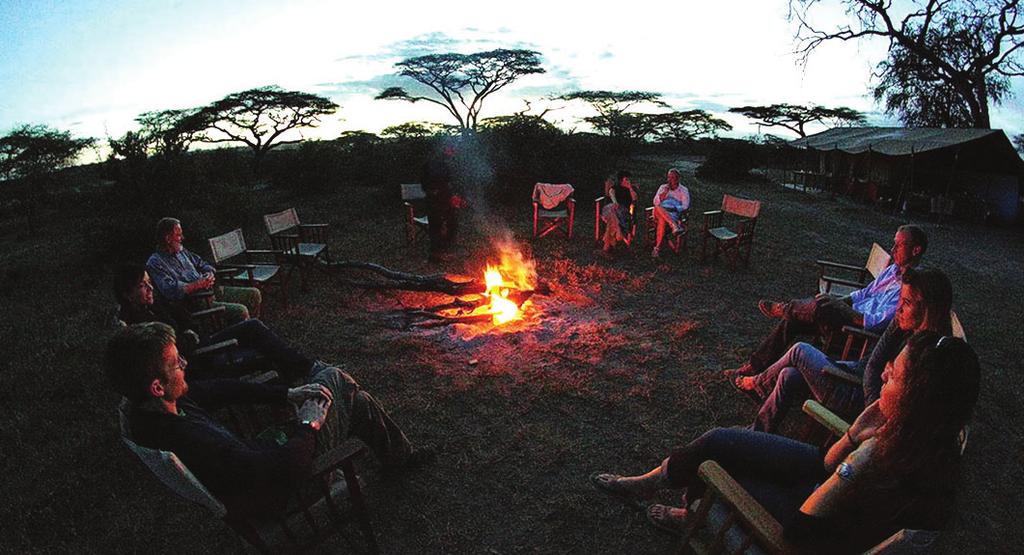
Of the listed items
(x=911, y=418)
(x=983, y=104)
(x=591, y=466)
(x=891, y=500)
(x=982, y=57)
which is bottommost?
(x=591, y=466)

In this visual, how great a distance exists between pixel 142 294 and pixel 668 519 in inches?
147

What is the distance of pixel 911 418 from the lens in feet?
5.15

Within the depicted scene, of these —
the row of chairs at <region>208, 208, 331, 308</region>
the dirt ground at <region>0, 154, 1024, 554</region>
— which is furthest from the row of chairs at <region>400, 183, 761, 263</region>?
the row of chairs at <region>208, 208, 331, 308</region>

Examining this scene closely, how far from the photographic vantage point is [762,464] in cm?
224

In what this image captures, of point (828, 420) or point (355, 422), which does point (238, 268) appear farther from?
point (828, 420)

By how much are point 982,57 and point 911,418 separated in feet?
74.2

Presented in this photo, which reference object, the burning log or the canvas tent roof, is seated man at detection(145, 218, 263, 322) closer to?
the burning log

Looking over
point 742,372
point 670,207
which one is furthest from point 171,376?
point 670,207

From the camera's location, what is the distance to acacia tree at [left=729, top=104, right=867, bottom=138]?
34.2 metres

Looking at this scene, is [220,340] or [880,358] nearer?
[880,358]

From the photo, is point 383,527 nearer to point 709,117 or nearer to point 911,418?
point 911,418

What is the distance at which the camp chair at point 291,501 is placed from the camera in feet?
5.69

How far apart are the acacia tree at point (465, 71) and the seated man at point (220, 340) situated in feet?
84.8

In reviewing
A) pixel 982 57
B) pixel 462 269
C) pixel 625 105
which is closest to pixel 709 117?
pixel 625 105
